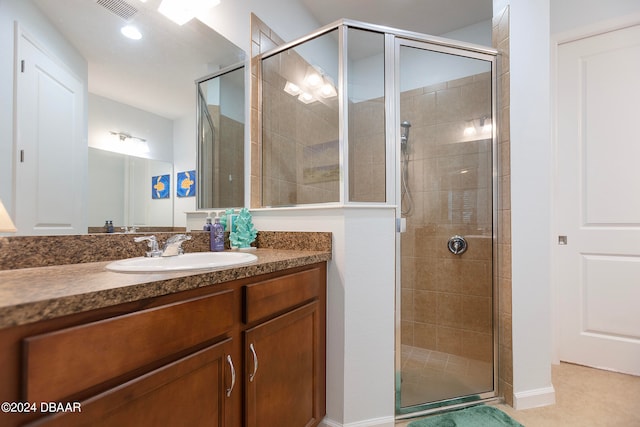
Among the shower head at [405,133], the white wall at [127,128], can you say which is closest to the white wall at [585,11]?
the shower head at [405,133]

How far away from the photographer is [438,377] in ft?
6.17

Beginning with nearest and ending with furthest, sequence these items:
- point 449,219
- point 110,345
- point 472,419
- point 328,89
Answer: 1. point 110,345
2. point 472,419
3. point 328,89
4. point 449,219

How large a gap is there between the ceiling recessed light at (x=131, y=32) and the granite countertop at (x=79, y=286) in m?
0.98

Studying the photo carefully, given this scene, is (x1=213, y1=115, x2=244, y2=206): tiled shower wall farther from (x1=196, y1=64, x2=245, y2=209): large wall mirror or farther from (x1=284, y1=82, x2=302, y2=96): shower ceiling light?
(x1=284, y1=82, x2=302, y2=96): shower ceiling light

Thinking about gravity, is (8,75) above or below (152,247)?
above

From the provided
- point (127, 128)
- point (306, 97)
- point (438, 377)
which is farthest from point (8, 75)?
point (438, 377)

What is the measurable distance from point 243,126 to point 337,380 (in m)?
1.53

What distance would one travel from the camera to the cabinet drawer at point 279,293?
39.7 inches

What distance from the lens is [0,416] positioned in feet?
1.61

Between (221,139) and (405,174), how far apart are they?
1139 mm

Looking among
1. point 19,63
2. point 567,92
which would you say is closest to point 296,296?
point 19,63

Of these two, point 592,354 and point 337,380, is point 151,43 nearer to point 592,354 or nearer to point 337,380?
point 337,380

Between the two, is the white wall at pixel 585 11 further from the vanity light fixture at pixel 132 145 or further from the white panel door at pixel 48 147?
the white panel door at pixel 48 147

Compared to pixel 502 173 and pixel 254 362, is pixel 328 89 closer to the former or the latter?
pixel 502 173
